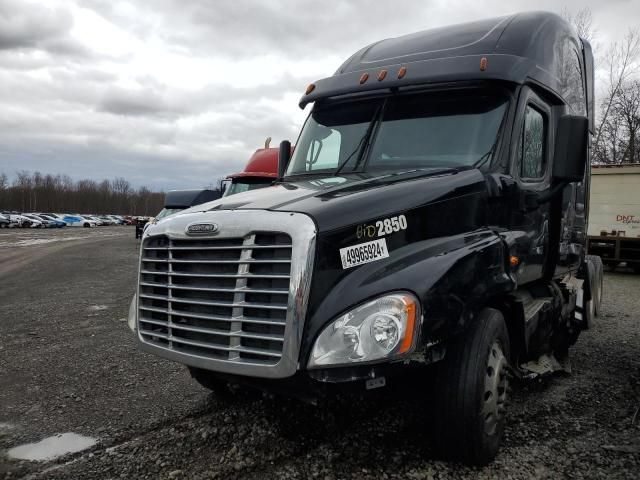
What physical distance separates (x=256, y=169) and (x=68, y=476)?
33.8ft

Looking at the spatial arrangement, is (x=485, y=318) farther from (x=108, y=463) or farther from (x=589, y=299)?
(x=589, y=299)

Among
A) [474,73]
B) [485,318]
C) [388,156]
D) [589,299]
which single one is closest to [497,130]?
[474,73]

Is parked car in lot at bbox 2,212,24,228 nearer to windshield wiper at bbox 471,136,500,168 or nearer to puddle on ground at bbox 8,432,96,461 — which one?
puddle on ground at bbox 8,432,96,461

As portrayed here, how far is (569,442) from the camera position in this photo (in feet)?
11.8

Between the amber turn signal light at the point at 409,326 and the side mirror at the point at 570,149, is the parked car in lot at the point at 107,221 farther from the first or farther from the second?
the amber turn signal light at the point at 409,326

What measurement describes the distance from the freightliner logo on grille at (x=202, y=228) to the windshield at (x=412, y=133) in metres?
1.34

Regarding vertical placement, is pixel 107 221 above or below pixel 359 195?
below

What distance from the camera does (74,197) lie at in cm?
12356

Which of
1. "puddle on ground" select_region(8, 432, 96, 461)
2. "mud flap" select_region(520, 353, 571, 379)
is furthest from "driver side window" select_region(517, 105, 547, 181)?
"puddle on ground" select_region(8, 432, 96, 461)

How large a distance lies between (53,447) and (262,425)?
4.71ft

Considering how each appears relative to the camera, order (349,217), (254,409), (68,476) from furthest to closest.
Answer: (254,409) < (68,476) < (349,217)

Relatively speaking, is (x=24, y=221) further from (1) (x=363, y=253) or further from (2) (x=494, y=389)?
(2) (x=494, y=389)

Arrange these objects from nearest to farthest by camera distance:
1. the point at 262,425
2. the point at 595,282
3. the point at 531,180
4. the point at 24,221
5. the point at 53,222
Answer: the point at 262,425 < the point at 531,180 < the point at 595,282 < the point at 24,221 < the point at 53,222

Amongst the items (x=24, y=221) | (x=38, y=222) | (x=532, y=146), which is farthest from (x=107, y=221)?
(x=532, y=146)
